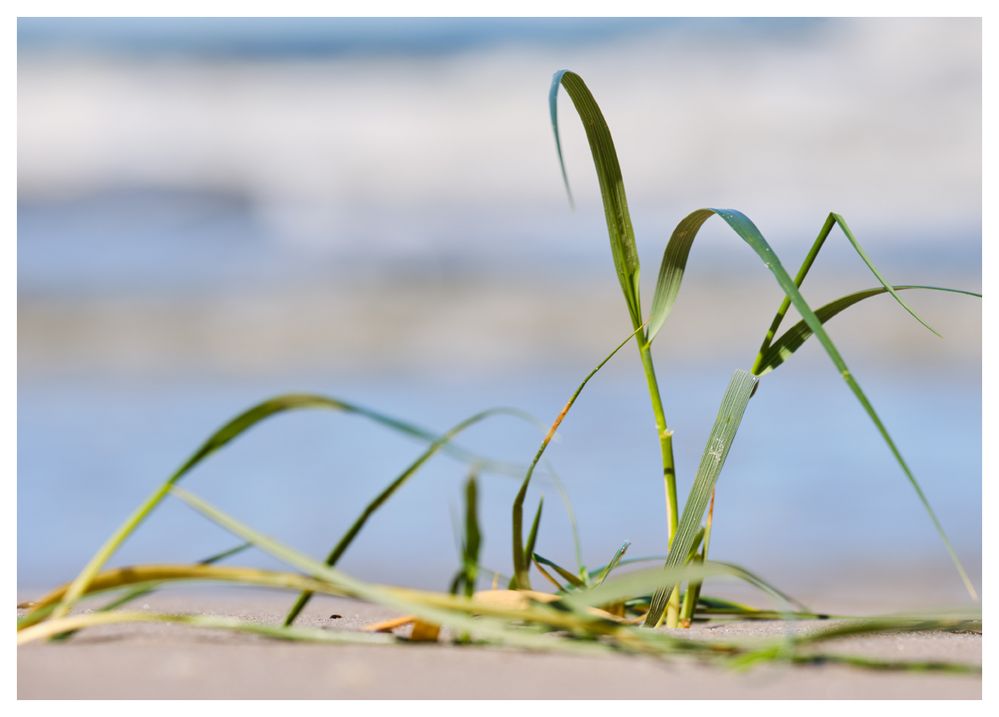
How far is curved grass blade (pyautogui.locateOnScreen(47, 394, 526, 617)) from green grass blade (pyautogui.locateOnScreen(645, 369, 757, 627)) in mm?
363

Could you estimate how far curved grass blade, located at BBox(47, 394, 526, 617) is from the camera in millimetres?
770

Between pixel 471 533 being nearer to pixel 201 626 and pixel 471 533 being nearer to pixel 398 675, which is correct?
pixel 398 675

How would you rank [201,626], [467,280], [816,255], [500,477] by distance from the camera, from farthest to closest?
1. [467,280]
2. [500,477]
3. [816,255]
4. [201,626]

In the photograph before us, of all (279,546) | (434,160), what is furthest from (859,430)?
(434,160)

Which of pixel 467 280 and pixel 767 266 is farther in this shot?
pixel 467 280

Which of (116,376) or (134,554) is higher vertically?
(116,376)

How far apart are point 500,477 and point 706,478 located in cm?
231

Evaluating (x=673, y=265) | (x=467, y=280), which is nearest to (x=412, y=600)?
(x=673, y=265)

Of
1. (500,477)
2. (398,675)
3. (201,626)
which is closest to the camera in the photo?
(398,675)

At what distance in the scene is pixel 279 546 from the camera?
76 cm

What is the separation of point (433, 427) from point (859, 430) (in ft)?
5.83

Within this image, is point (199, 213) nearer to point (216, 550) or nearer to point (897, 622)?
point (216, 550)

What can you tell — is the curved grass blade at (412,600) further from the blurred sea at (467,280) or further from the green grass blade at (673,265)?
the blurred sea at (467,280)

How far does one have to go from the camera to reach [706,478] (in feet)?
3.36
